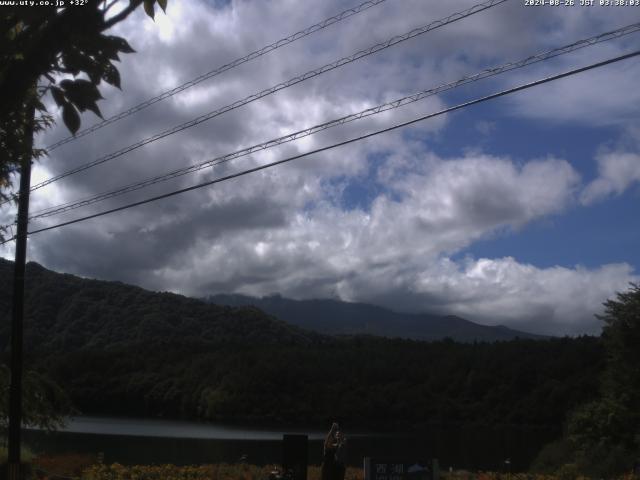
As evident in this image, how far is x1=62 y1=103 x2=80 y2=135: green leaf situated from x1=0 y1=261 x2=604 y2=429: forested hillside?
68.6 m

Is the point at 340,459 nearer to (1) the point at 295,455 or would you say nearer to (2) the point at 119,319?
(1) the point at 295,455

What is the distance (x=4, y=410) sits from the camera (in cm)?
1992

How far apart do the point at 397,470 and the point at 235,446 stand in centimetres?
3362

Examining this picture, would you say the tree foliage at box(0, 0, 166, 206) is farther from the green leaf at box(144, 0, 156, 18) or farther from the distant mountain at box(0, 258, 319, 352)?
the distant mountain at box(0, 258, 319, 352)

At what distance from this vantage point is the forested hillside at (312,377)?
78562mm

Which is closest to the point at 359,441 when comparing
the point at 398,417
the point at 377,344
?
the point at 398,417

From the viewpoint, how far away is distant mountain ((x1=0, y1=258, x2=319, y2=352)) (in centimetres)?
9606

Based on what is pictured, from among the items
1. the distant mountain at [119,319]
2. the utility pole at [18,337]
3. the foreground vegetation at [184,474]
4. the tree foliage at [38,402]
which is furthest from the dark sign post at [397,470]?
the distant mountain at [119,319]

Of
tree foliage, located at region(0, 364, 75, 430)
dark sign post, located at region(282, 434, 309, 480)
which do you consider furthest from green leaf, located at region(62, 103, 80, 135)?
tree foliage, located at region(0, 364, 75, 430)

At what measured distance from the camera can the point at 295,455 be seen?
51.8ft

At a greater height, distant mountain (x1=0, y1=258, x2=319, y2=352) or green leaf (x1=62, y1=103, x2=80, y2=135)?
distant mountain (x1=0, y1=258, x2=319, y2=352)

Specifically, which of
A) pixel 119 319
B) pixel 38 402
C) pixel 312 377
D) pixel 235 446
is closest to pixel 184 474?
pixel 38 402

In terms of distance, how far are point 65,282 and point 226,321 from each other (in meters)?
42.4

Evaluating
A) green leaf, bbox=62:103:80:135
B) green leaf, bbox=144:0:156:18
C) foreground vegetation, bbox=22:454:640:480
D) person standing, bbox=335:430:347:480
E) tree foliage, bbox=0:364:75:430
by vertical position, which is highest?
green leaf, bbox=144:0:156:18
